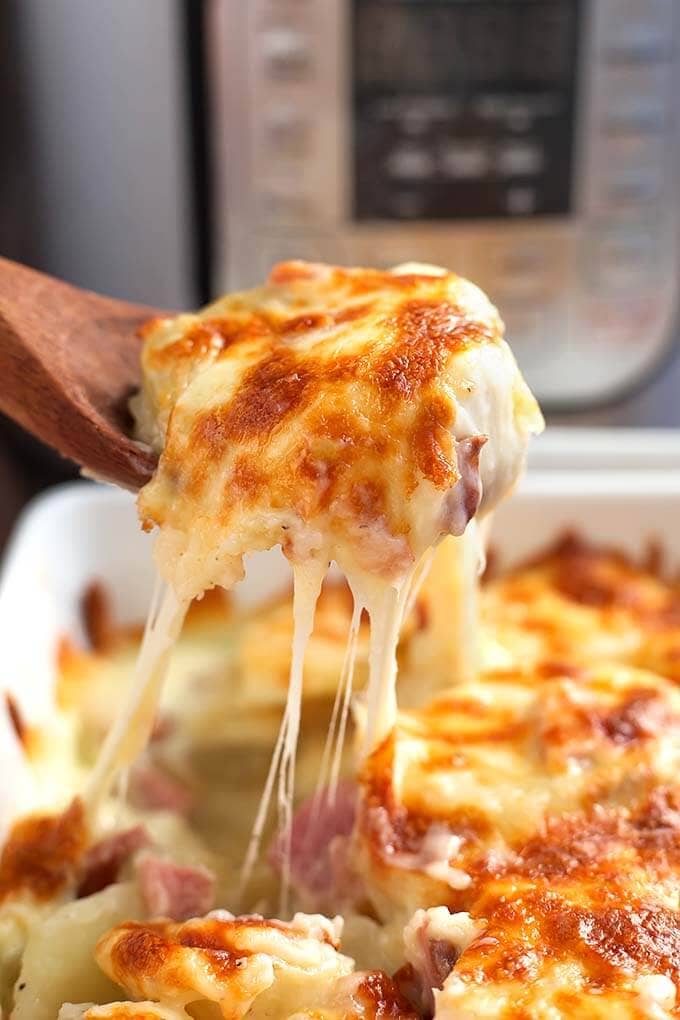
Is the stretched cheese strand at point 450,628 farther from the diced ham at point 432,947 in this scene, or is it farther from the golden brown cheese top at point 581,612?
the diced ham at point 432,947

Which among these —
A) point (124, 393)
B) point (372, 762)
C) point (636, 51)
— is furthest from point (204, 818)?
point (636, 51)

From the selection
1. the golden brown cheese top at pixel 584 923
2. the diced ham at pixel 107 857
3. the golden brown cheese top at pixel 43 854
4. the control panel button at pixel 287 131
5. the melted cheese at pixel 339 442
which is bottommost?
the diced ham at pixel 107 857

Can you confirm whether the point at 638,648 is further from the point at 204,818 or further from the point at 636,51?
the point at 636,51

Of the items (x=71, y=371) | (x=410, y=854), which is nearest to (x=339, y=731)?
(x=410, y=854)

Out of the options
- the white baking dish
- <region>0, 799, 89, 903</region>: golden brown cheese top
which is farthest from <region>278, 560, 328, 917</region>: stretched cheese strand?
the white baking dish

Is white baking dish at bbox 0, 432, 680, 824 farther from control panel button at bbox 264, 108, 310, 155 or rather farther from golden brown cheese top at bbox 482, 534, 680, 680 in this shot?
control panel button at bbox 264, 108, 310, 155

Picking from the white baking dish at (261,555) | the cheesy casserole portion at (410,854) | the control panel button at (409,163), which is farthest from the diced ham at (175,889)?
the control panel button at (409,163)
